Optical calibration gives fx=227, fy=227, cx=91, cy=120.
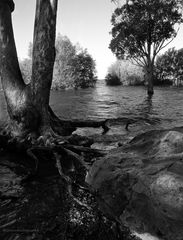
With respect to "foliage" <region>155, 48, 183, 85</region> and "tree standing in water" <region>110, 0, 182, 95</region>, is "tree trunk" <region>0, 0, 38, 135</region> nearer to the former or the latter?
"tree standing in water" <region>110, 0, 182, 95</region>

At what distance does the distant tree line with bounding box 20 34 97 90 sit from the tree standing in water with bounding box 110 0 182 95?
24.4 metres

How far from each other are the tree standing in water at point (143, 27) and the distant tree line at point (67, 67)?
24395mm

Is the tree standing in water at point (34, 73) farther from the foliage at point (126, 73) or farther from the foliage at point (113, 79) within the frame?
the foliage at point (113, 79)

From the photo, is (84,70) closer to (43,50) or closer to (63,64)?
(63,64)

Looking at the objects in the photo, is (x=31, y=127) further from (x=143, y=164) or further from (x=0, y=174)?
(x=143, y=164)

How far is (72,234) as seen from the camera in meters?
3.67

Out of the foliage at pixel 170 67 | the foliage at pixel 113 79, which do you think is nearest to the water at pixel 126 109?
the foliage at pixel 170 67

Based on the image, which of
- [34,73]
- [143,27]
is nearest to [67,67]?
[143,27]

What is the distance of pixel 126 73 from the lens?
68.5 meters

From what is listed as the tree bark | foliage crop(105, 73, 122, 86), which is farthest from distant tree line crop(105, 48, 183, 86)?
the tree bark

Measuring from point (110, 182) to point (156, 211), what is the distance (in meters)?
1.12

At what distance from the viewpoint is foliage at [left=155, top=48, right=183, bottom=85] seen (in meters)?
58.5

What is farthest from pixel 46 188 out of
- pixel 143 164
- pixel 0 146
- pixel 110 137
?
pixel 110 137

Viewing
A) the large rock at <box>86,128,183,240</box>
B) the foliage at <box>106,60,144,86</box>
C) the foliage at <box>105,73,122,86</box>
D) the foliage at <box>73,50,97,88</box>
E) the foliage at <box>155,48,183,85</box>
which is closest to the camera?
the large rock at <box>86,128,183,240</box>
